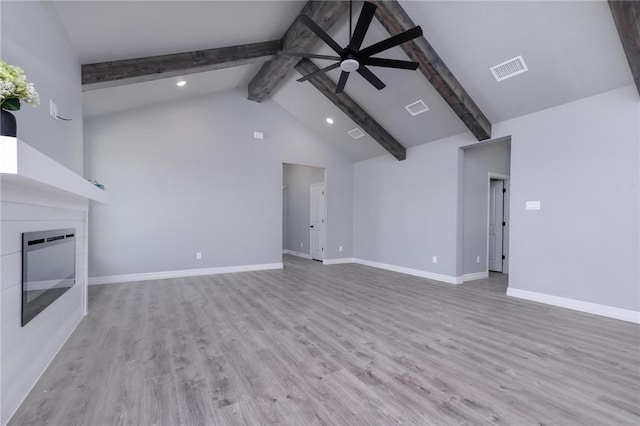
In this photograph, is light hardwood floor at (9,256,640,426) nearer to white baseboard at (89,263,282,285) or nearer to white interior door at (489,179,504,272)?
white baseboard at (89,263,282,285)

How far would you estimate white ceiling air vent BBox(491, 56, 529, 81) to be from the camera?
3.61 metres

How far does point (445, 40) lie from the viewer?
3770 mm

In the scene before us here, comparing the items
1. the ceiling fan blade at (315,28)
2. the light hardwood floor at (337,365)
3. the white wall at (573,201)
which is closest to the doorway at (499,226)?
the white wall at (573,201)

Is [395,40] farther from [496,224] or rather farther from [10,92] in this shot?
[496,224]

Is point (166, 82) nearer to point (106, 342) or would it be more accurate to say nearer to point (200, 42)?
point (200, 42)

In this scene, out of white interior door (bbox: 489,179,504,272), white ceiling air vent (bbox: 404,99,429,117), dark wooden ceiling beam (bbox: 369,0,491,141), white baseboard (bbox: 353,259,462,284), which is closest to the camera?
dark wooden ceiling beam (bbox: 369,0,491,141)

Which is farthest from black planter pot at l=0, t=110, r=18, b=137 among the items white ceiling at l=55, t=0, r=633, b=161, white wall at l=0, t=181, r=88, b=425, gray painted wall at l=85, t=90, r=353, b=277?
gray painted wall at l=85, t=90, r=353, b=277

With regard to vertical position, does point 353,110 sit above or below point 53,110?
above

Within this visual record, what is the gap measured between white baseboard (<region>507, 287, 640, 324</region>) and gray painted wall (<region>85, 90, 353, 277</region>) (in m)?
4.41

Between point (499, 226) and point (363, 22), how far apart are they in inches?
216

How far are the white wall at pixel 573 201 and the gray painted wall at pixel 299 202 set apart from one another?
3.67 m

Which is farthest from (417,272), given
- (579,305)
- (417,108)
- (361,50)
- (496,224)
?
(361,50)

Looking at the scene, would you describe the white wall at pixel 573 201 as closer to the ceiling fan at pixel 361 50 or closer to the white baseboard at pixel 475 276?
the white baseboard at pixel 475 276

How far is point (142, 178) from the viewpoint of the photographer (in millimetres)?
5262
